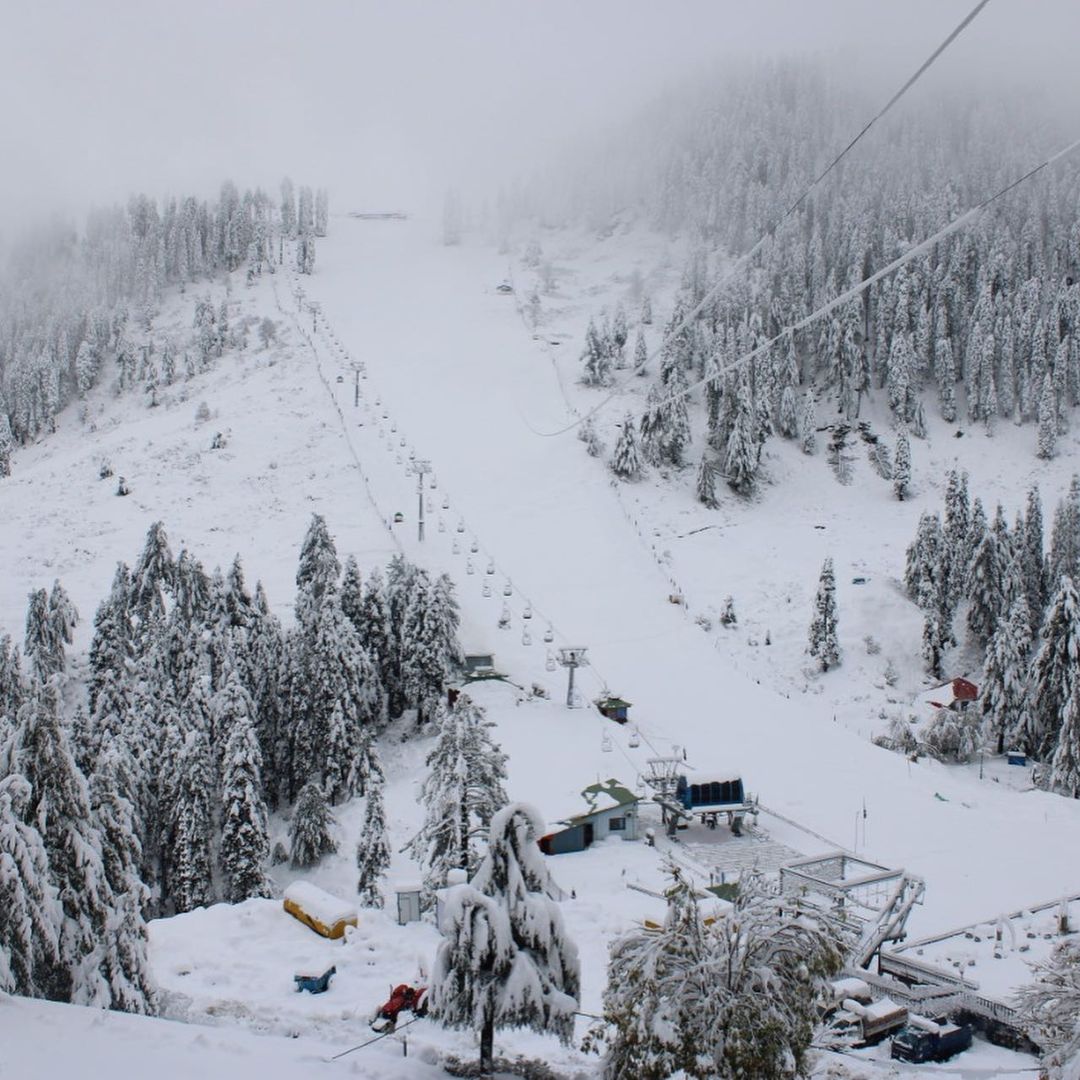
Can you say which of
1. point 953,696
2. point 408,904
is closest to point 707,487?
point 953,696

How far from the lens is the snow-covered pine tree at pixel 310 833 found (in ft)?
Result: 116

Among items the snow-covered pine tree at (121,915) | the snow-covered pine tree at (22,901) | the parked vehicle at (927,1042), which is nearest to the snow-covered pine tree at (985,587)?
the parked vehicle at (927,1042)

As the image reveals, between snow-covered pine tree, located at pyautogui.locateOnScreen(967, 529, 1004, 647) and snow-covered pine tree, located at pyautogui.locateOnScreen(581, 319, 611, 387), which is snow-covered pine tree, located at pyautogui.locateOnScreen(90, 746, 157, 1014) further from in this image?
snow-covered pine tree, located at pyautogui.locateOnScreen(581, 319, 611, 387)

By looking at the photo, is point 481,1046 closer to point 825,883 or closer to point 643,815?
point 825,883

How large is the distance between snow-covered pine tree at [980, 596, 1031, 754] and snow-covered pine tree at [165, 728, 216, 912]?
3624 cm

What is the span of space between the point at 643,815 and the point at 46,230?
613ft

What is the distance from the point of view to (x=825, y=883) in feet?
81.0

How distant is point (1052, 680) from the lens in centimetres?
4634

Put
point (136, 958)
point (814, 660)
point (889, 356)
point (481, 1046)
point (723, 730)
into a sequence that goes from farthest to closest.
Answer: point (889, 356)
point (814, 660)
point (723, 730)
point (136, 958)
point (481, 1046)

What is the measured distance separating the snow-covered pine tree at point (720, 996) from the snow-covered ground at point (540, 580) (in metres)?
5.27

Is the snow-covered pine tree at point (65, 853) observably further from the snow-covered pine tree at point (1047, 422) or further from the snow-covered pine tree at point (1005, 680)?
the snow-covered pine tree at point (1047, 422)

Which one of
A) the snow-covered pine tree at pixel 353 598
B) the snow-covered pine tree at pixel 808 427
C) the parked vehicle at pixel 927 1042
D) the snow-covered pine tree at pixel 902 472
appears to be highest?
the snow-covered pine tree at pixel 808 427

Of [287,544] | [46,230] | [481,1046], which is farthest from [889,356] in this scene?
[46,230]

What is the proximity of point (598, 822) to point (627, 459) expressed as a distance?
143 feet
